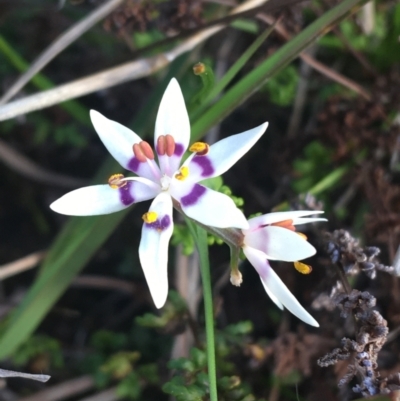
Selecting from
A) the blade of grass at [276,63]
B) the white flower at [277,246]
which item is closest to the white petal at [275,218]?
the white flower at [277,246]

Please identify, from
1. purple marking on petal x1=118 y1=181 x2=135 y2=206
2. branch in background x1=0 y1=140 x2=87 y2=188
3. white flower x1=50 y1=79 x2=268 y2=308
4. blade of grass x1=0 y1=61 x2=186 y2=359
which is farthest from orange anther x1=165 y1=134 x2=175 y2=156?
branch in background x1=0 y1=140 x2=87 y2=188

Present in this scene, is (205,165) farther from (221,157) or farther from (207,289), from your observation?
(207,289)

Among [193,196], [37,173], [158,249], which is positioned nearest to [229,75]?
[193,196]

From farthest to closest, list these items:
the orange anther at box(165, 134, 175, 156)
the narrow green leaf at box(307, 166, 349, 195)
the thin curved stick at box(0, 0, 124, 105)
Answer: the narrow green leaf at box(307, 166, 349, 195), the thin curved stick at box(0, 0, 124, 105), the orange anther at box(165, 134, 175, 156)

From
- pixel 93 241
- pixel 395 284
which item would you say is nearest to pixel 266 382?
pixel 395 284

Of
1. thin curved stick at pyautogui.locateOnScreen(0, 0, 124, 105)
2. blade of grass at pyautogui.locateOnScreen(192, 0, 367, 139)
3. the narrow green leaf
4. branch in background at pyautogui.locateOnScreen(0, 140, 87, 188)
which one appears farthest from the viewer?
branch in background at pyautogui.locateOnScreen(0, 140, 87, 188)

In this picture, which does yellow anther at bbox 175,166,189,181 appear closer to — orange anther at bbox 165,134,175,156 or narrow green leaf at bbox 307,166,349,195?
orange anther at bbox 165,134,175,156

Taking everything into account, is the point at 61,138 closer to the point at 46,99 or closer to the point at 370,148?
the point at 46,99
